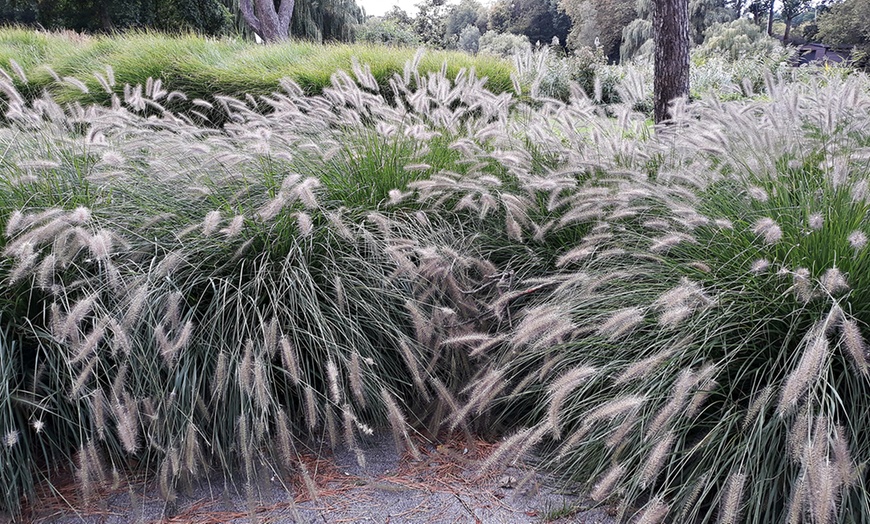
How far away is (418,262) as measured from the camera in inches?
112

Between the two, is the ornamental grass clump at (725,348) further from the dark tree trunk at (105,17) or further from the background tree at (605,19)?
the background tree at (605,19)

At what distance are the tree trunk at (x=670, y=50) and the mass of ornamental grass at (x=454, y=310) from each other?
1853 mm

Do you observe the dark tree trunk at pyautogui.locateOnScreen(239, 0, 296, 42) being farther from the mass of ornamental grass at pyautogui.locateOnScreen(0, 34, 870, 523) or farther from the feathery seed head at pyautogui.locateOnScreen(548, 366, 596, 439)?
the feathery seed head at pyautogui.locateOnScreen(548, 366, 596, 439)

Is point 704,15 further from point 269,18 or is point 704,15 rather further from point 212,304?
point 212,304

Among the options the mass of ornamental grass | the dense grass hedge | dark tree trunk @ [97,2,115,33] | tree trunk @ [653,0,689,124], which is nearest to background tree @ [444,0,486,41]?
dark tree trunk @ [97,2,115,33]

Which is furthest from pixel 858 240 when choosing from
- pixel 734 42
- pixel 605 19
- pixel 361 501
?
pixel 605 19

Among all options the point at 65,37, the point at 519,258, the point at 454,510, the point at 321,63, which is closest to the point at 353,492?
the point at 454,510

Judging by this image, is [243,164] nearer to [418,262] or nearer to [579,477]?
[418,262]

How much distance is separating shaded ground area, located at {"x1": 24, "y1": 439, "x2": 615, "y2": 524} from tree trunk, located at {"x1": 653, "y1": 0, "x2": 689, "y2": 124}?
12.1ft

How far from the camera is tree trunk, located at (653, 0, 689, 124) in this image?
15.7 feet

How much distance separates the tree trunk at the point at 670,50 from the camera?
15.7ft

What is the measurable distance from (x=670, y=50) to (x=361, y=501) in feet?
14.1

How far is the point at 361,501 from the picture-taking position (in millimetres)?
2229

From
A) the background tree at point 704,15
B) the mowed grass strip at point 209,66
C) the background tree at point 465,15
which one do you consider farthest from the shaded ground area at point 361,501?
the background tree at point 465,15
